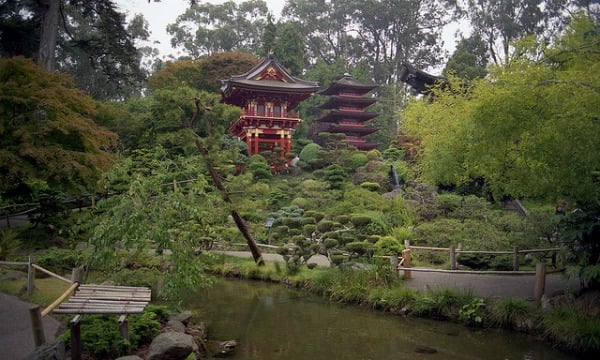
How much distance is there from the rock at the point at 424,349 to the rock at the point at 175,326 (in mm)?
3705

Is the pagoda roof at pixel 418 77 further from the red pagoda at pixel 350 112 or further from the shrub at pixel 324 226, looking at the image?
the shrub at pixel 324 226

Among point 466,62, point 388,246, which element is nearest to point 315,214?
point 388,246

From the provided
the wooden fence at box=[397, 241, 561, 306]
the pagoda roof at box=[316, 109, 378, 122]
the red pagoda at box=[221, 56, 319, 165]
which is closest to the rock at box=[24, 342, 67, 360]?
the wooden fence at box=[397, 241, 561, 306]

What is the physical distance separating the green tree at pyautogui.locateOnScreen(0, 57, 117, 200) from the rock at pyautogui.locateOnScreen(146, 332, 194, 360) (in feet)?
15.6

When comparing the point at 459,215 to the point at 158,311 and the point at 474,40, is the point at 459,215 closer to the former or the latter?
the point at 158,311

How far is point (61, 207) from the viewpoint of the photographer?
13.0 metres

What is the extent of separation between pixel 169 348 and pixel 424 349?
3968 mm

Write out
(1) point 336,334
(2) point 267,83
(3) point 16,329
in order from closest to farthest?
(3) point 16,329
(1) point 336,334
(2) point 267,83

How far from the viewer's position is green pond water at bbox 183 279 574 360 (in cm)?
696

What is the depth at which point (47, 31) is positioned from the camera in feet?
48.9

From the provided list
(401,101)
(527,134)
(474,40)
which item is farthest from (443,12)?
(527,134)

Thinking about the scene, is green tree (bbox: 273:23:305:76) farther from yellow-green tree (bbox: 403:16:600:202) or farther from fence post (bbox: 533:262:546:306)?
fence post (bbox: 533:262:546:306)

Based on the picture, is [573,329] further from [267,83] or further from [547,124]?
[267,83]

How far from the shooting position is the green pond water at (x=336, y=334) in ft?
22.9
